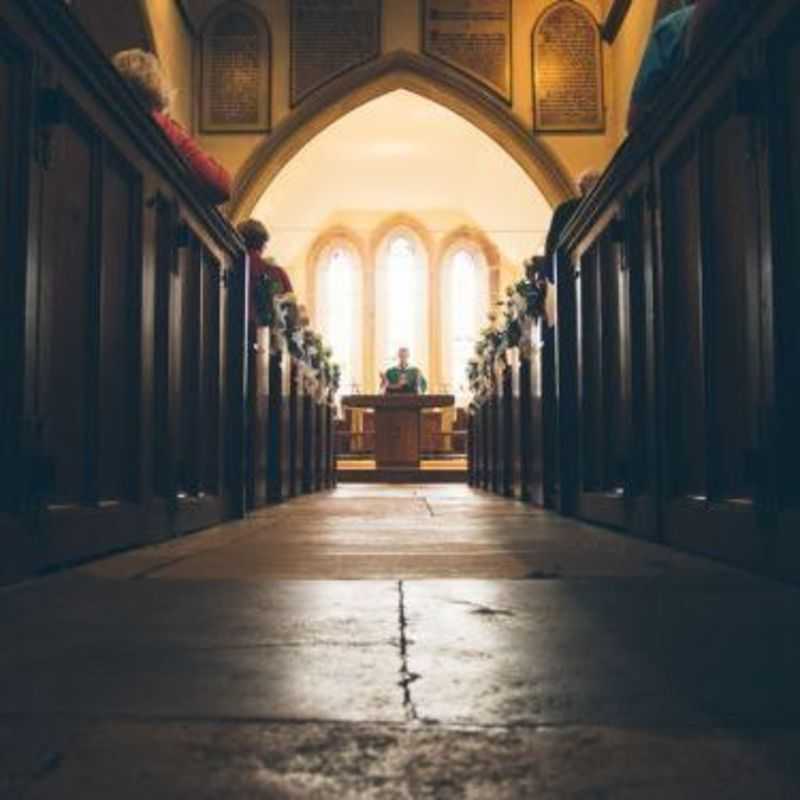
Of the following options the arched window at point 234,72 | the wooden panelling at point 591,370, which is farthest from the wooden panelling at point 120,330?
the arched window at point 234,72

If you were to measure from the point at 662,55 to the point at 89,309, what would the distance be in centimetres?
161

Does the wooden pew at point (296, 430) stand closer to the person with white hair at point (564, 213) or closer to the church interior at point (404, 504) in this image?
the church interior at point (404, 504)

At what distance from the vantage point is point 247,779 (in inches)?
28.5

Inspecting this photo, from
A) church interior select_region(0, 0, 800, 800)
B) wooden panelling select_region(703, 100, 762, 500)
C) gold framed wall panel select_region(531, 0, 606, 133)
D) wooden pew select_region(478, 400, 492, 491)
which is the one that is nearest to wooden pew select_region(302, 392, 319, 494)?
church interior select_region(0, 0, 800, 800)

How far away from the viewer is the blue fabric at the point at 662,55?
302 cm

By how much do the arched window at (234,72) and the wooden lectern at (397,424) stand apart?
341 centimetres

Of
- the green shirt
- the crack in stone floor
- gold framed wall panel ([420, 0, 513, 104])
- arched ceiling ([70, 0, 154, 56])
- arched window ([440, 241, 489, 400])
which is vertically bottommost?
the crack in stone floor

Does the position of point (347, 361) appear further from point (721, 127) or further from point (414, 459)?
point (721, 127)

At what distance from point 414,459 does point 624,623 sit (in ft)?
37.4

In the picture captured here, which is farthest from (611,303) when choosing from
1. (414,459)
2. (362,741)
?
(414,459)

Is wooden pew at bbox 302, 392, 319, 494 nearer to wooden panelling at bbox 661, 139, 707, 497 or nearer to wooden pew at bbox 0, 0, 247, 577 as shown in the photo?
wooden pew at bbox 0, 0, 247, 577

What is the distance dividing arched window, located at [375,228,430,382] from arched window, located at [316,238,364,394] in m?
0.34

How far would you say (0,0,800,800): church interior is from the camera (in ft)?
2.72

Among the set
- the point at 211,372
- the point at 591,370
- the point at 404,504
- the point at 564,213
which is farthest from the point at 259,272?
the point at 591,370
